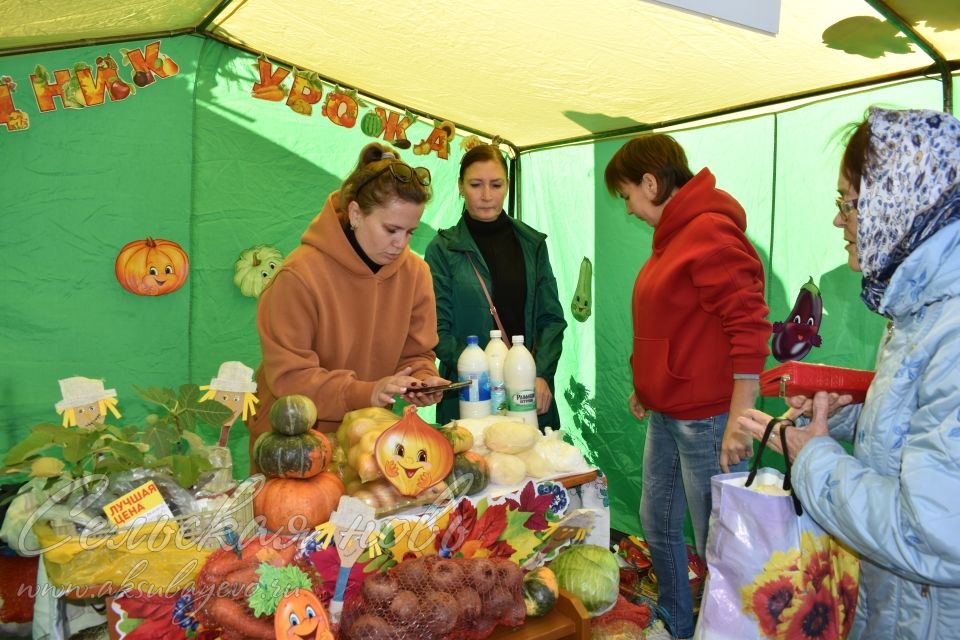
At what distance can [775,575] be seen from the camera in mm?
1362

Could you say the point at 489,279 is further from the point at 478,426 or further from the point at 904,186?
the point at 904,186

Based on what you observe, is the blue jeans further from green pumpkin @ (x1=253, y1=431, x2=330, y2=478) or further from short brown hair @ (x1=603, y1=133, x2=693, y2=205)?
green pumpkin @ (x1=253, y1=431, x2=330, y2=478)

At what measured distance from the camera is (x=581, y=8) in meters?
2.78

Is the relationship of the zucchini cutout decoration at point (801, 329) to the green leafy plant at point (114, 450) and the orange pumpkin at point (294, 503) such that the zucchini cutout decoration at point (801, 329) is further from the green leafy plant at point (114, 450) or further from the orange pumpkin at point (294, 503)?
the green leafy plant at point (114, 450)

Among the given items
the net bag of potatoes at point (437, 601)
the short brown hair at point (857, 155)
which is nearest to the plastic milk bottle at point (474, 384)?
the net bag of potatoes at point (437, 601)

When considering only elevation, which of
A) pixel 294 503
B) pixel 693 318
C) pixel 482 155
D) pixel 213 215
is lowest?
pixel 294 503

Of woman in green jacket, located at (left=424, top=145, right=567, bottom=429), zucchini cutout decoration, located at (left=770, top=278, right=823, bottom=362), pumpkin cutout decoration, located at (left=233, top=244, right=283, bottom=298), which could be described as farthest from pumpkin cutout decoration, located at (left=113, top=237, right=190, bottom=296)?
zucchini cutout decoration, located at (left=770, top=278, right=823, bottom=362)

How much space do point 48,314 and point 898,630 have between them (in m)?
3.52

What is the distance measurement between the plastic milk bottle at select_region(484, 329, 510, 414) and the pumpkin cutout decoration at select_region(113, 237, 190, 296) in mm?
1968

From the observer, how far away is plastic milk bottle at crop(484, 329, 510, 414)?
2.49 meters

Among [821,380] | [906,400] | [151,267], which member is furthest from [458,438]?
[151,267]

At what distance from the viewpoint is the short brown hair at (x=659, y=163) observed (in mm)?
2553

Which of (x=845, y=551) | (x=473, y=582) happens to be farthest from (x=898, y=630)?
(x=473, y=582)

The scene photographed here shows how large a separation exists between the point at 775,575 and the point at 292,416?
109 cm
